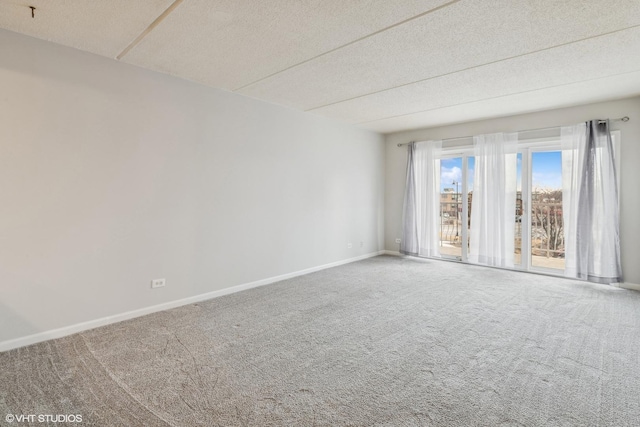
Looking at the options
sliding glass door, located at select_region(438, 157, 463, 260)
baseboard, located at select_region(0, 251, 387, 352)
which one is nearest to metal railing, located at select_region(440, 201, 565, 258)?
sliding glass door, located at select_region(438, 157, 463, 260)

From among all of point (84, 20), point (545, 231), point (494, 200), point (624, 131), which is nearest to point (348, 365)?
point (84, 20)

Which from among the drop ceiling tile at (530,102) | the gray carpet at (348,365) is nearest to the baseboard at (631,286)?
the gray carpet at (348,365)

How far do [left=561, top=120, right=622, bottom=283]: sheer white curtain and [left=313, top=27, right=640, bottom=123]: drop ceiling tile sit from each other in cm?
130

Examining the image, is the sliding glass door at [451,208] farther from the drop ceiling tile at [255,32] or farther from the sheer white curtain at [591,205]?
the drop ceiling tile at [255,32]

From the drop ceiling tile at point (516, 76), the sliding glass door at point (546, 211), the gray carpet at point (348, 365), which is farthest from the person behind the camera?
the sliding glass door at point (546, 211)

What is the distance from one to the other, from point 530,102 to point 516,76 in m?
1.23

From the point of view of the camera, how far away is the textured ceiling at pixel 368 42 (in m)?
2.18

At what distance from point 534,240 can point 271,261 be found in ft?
13.7

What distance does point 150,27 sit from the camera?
245cm

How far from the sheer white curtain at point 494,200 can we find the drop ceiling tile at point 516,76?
1.34 metres

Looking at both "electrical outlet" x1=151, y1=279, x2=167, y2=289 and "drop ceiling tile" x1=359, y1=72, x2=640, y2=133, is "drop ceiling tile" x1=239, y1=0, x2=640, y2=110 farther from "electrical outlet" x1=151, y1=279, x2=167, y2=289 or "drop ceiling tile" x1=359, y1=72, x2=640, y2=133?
"electrical outlet" x1=151, y1=279, x2=167, y2=289

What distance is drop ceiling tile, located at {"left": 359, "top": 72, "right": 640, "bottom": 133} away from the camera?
12.0ft

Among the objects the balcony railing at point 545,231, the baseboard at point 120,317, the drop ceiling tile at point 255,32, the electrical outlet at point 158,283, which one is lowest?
the baseboard at point 120,317

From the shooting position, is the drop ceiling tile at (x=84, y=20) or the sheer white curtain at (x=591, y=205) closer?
the drop ceiling tile at (x=84, y=20)
